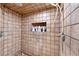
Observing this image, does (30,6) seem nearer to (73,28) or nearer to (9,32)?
(9,32)

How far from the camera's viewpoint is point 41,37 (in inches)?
89.5

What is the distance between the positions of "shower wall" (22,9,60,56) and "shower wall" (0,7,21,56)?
8.3 inches

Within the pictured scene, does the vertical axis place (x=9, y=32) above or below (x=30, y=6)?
below

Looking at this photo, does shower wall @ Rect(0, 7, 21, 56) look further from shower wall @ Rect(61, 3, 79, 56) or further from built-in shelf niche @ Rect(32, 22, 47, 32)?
shower wall @ Rect(61, 3, 79, 56)

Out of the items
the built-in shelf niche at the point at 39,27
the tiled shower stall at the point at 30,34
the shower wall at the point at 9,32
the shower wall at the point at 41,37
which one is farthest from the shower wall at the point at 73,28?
the shower wall at the point at 9,32

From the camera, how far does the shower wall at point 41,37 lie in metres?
2.06

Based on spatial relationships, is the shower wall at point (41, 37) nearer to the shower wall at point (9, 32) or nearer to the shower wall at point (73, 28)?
the shower wall at point (9, 32)

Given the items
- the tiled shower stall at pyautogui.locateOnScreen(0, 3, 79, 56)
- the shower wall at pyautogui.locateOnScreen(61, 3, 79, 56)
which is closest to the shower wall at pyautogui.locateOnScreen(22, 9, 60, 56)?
the tiled shower stall at pyautogui.locateOnScreen(0, 3, 79, 56)

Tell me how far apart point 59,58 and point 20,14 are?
8.50 feet

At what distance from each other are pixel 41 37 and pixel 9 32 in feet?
3.03

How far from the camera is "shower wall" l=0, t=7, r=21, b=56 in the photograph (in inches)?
79.1

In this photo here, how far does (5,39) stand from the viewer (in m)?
2.09

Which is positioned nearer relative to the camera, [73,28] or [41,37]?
[73,28]

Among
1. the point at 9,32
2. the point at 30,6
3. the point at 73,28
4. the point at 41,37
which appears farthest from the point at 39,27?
the point at 73,28
